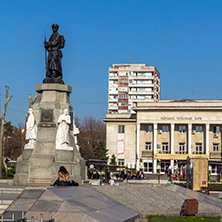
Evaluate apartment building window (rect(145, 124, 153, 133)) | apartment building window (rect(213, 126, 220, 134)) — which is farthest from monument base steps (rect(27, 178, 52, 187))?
apartment building window (rect(213, 126, 220, 134))

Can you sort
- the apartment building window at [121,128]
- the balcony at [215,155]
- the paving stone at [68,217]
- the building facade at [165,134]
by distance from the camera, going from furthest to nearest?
1. the apartment building window at [121,128]
2. the balcony at [215,155]
3. the building facade at [165,134]
4. the paving stone at [68,217]

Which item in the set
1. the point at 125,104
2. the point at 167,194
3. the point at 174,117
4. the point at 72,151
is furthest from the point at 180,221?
the point at 125,104

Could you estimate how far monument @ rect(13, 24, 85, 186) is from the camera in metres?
27.2

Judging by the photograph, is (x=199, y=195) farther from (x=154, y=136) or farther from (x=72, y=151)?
(x=154, y=136)

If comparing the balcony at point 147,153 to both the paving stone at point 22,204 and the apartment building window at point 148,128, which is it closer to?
the apartment building window at point 148,128

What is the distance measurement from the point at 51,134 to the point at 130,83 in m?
113

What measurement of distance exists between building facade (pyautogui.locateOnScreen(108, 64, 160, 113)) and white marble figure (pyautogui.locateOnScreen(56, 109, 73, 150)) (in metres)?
112

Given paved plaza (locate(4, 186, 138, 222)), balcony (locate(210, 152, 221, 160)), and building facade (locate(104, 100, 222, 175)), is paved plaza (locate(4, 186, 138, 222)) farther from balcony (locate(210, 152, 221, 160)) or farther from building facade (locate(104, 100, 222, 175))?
balcony (locate(210, 152, 221, 160))

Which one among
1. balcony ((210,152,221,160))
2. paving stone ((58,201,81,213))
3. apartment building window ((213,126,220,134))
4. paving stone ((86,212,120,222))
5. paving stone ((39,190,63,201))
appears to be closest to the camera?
paving stone ((86,212,120,222))

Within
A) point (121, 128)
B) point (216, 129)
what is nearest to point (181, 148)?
point (216, 129)

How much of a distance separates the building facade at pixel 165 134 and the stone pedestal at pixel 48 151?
58810mm

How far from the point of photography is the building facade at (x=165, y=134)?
291ft

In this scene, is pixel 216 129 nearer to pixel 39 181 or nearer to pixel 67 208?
pixel 39 181

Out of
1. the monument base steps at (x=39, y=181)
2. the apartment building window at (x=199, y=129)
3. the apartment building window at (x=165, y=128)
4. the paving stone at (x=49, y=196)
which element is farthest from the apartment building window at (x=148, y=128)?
the paving stone at (x=49, y=196)
